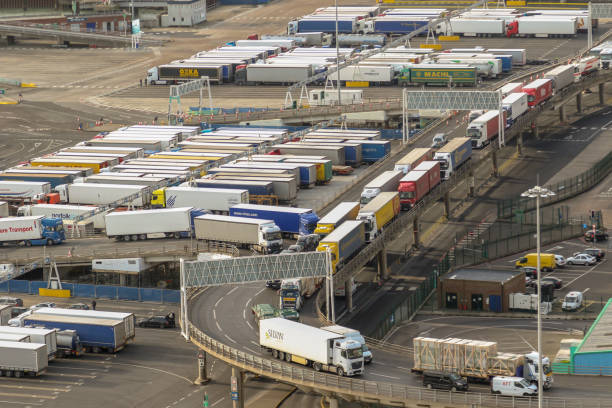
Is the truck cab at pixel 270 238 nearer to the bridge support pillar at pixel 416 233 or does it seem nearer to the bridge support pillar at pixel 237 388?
the bridge support pillar at pixel 416 233

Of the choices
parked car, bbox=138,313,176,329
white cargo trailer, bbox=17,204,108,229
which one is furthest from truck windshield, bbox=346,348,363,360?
white cargo trailer, bbox=17,204,108,229

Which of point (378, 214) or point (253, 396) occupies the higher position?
point (378, 214)

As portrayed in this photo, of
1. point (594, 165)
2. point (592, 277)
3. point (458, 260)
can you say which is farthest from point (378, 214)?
point (594, 165)

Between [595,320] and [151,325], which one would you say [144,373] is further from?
[595,320]

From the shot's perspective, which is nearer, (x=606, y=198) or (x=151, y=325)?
(x=151, y=325)

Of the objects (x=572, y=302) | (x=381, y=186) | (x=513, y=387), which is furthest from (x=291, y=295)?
(x=381, y=186)

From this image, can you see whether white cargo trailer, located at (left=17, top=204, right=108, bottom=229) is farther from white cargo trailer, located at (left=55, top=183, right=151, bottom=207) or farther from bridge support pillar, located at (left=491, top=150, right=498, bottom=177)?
bridge support pillar, located at (left=491, top=150, right=498, bottom=177)

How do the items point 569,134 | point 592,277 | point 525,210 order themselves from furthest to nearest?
point 569,134 < point 525,210 < point 592,277

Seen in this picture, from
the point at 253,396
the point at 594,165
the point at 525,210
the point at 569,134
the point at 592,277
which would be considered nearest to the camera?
the point at 253,396
